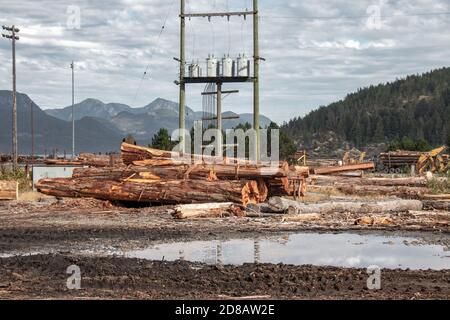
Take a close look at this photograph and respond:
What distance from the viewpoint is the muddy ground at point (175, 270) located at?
33.1ft

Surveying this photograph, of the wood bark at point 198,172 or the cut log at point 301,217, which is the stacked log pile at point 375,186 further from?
the cut log at point 301,217

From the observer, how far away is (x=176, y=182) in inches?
888

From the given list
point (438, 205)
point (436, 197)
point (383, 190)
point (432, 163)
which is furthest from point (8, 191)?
point (432, 163)

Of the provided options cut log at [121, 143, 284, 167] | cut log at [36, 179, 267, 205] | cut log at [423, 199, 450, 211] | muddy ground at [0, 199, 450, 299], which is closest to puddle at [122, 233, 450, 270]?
muddy ground at [0, 199, 450, 299]

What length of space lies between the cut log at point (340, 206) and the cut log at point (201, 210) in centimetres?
138

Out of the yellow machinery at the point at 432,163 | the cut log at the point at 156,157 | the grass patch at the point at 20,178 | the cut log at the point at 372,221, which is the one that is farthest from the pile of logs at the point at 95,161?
the yellow machinery at the point at 432,163

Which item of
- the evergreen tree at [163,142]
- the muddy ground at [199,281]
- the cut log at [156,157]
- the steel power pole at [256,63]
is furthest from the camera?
the evergreen tree at [163,142]

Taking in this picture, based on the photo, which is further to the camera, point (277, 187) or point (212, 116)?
point (212, 116)

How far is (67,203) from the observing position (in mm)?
23062

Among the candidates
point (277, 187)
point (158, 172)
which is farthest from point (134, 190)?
point (277, 187)

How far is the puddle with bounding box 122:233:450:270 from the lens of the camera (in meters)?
13.2

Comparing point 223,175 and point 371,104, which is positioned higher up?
point 371,104
